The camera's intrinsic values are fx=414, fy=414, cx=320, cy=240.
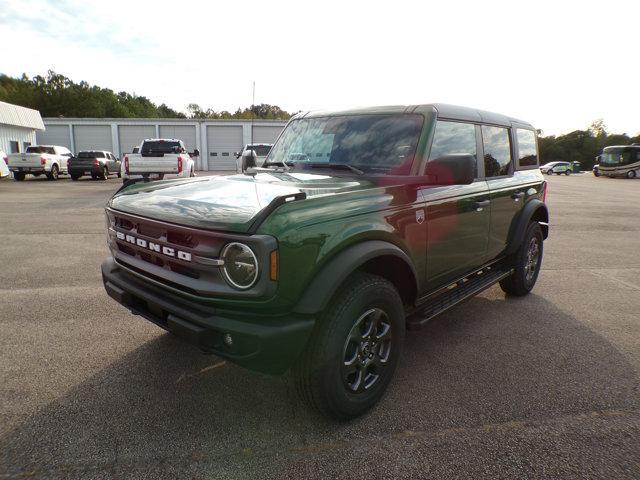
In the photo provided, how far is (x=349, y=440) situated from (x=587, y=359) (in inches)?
88.6

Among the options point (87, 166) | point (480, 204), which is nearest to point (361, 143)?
point (480, 204)

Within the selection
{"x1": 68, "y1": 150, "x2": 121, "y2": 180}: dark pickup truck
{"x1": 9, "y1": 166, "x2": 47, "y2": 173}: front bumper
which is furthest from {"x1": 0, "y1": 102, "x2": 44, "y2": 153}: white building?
{"x1": 68, "y1": 150, "x2": 121, "y2": 180}: dark pickup truck

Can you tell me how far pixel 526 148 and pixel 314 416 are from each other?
3945mm

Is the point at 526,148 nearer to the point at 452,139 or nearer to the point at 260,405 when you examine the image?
the point at 452,139

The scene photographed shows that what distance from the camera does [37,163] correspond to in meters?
21.8

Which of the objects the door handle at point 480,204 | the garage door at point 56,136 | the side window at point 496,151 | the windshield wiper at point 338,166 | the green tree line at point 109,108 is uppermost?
the green tree line at point 109,108

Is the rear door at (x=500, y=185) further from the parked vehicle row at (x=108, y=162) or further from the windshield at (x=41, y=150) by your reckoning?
the windshield at (x=41, y=150)

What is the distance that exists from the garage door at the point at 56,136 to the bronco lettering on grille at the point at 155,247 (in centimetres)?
4547

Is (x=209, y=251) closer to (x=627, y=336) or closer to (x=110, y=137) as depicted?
(x=627, y=336)

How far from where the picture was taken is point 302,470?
6.98 ft

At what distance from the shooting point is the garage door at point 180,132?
4066 cm

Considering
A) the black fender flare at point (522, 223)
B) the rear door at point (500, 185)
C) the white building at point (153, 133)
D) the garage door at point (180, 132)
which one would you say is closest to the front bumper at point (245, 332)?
the rear door at point (500, 185)

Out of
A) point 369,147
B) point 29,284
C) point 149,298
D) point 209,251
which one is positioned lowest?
point 29,284

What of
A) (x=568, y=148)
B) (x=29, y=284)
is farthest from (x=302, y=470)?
(x=568, y=148)
